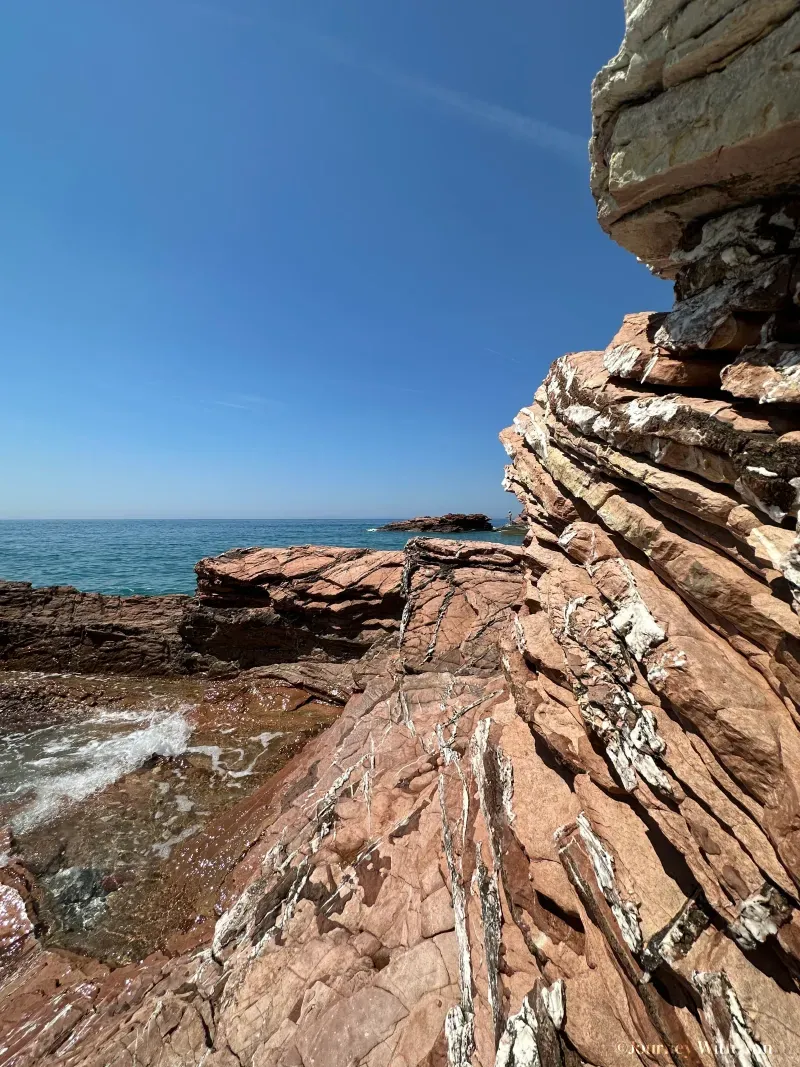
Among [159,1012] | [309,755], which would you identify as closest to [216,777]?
[309,755]

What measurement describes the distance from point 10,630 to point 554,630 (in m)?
26.5

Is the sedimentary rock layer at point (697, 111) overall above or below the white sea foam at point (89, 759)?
above

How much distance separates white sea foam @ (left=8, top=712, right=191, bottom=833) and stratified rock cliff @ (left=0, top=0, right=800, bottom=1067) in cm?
478

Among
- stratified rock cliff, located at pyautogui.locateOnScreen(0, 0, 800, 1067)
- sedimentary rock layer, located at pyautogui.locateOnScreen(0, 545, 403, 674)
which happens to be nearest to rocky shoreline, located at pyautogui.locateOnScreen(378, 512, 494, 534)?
sedimentary rock layer, located at pyautogui.locateOnScreen(0, 545, 403, 674)

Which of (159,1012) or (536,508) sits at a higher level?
(536,508)

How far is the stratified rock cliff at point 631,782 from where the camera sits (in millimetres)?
3734

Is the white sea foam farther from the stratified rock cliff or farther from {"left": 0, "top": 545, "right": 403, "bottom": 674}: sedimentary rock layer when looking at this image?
the stratified rock cliff

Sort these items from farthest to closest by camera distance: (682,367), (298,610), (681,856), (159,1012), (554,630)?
(298,610) → (554,630) → (159,1012) → (682,367) → (681,856)

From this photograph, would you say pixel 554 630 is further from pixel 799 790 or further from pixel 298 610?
pixel 298 610

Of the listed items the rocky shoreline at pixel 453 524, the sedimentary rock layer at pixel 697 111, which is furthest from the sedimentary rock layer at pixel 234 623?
the rocky shoreline at pixel 453 524

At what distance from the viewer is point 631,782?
15.5 feet

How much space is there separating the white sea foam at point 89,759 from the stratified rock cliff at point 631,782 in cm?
478

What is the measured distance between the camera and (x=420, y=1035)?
4.84m

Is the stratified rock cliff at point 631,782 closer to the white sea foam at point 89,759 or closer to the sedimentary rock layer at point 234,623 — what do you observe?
the white sea foam at point 89,759
